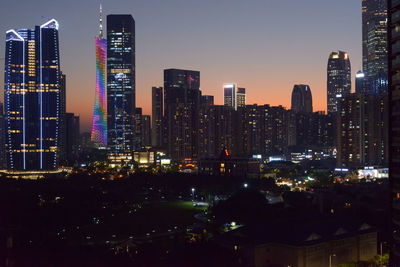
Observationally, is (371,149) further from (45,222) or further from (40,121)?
(45,222)

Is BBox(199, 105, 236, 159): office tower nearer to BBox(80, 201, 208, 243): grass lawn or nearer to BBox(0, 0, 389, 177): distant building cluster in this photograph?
BBox(0, 0, 389, 177): distant building cluster

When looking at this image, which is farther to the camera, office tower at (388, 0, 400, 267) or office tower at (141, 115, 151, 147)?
office tower at (141, 115, 151, 147)

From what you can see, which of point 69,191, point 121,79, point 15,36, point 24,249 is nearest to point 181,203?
point 69,191

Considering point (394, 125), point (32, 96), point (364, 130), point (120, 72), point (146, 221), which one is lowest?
point (146, 221)

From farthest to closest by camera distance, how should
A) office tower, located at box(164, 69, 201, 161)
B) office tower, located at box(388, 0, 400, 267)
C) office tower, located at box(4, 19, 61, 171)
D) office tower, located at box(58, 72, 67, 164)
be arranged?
1. office tower, located at box(58, 72, 67, 164)
2. office tower, located at box(164, 69, 201, 161)
3. office tower, located at box(4, 19, 61, 171)
4. office tower, located at box(388, 0, 400, 267)

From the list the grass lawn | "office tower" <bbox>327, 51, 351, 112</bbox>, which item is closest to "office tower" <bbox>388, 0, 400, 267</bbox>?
the grass lawn

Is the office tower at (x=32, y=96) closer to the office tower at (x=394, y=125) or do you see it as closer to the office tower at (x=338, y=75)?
the office tower at (x=394, y=125)

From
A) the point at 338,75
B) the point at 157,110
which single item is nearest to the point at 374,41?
the point at 338,75

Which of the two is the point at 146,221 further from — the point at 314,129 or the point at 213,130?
the point at 314,129

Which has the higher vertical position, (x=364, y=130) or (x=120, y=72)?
(x=120, y=72)
